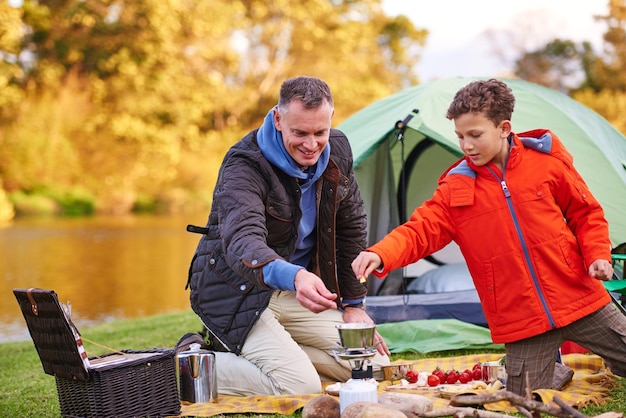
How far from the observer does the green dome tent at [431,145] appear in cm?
474

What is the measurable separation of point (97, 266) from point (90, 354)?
6.62 meters

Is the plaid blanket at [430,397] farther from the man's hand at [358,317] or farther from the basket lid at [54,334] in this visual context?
the basket lid at [54,334]

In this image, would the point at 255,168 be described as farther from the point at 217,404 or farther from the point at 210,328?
the point at 217,404

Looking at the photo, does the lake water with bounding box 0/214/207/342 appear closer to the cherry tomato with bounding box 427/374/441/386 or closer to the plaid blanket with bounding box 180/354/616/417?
the plaid blanket with bounding box 180/354/616/417

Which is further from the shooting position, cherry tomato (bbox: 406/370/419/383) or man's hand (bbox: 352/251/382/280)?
cherry tomato (bbox: 406/370/419/383)

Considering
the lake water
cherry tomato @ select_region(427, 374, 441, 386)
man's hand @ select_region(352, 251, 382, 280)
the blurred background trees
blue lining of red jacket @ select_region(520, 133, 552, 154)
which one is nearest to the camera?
man's hand @ select_region(352, 251, 382, 280)

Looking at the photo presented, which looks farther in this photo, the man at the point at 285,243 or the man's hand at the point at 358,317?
the man's hand at the point at 358,317

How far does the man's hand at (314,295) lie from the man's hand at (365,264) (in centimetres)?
23

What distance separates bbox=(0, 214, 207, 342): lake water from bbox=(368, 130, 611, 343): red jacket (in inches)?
183

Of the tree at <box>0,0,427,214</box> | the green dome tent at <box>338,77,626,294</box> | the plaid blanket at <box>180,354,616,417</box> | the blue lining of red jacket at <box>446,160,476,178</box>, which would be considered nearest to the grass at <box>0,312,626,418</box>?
the plaid blanket at <box>180,354,616,417</box>

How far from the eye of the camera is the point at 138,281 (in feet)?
33.4

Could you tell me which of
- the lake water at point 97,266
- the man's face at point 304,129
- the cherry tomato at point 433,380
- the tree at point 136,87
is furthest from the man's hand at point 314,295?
the tree at point 136,87

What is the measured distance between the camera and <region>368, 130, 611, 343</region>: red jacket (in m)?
3.00

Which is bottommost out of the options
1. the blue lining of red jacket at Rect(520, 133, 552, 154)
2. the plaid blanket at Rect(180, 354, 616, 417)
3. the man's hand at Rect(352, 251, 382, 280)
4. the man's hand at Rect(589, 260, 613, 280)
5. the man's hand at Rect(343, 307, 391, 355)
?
the plaid blanket at Rect(180, 354, 616, 417)
